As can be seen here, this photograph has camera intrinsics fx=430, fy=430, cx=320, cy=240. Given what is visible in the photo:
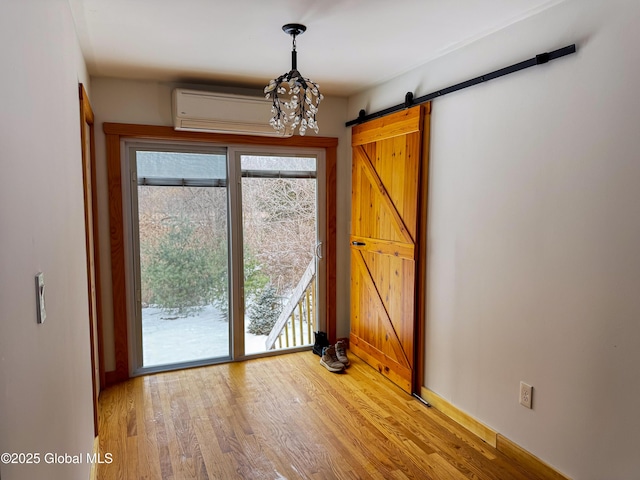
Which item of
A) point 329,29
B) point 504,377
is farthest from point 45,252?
point 504,377

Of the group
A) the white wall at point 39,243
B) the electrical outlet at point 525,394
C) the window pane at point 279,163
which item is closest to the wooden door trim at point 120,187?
the window pane at point 279,163

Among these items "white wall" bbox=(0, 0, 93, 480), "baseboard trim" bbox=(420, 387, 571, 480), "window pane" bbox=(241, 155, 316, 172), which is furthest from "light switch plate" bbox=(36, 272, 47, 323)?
"window pane" bbox=(241, 155, 316, 172)

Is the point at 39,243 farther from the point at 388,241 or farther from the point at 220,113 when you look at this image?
the point at 388,241

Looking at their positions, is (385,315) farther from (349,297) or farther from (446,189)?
(446,189)

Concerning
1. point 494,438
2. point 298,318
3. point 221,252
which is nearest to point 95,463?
point 221,252

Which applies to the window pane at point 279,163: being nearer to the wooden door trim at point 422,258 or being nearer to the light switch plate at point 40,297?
the wooden door trim at point 422,258

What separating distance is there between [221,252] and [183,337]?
802mm

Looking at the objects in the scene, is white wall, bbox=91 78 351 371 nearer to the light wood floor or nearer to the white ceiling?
the white ceiling

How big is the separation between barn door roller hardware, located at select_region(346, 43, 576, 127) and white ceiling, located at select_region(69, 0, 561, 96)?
0.79 ft

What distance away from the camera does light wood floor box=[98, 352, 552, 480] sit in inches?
91.6

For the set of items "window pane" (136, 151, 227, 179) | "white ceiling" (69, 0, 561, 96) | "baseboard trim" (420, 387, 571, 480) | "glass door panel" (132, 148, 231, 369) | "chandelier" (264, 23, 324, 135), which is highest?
"white ceiling" (69, 0, 561, 96)

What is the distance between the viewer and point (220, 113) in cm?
340

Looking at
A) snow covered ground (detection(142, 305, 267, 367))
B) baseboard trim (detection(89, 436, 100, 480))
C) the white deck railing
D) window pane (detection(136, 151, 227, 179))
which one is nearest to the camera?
baseboard trim (detection(89, 436, 100, 480))

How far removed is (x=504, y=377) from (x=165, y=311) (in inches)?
104
